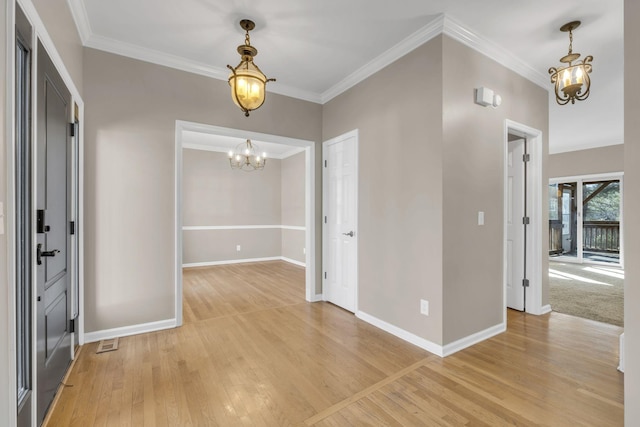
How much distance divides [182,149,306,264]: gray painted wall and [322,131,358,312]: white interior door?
2771 mm

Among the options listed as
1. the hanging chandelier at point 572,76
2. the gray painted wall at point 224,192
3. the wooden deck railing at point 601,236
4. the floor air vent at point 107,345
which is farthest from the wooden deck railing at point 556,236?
the floor air vent at point 107,345

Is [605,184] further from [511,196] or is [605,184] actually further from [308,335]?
[308,335]

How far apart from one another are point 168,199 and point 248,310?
1622 millimetres

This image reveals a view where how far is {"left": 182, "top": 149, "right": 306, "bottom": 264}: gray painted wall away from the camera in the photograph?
672cm

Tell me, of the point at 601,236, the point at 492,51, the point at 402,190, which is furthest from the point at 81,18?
the point at 601,236

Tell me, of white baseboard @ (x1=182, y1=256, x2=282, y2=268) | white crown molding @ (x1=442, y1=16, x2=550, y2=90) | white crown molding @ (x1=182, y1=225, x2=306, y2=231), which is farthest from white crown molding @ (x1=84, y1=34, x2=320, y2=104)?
white baseboard @ (x1=182, y1=256, x2=282, y2=268)

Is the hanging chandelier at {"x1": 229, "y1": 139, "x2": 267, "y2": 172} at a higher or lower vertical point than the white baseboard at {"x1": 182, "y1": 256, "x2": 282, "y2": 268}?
higher

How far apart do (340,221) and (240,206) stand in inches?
156

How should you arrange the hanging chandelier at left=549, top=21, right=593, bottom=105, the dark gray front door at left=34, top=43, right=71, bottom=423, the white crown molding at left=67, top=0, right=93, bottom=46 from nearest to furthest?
the dark gray front door at left=34, top=43, right=71, bottom=423, the white crown molding at left=67, top=0, right=93, bottom=46, the hanging chandelier at left=549, top=21, right=593, bottom=105

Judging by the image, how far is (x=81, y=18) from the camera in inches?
99.6

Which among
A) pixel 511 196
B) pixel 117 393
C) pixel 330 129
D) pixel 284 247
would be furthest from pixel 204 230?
pixel 511 196

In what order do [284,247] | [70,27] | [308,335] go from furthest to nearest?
[284,247] → [308,335] → [70,27]

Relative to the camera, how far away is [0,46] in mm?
1248

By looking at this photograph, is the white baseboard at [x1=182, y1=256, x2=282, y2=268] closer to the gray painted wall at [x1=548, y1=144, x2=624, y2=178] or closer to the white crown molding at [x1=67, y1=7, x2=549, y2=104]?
the white crown molding at [x1=67, y1=7, x2=549, y2=104]
